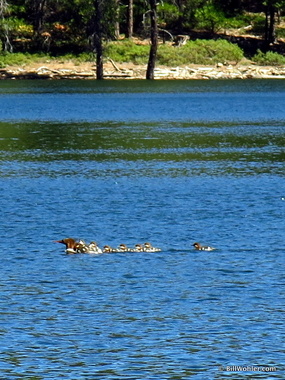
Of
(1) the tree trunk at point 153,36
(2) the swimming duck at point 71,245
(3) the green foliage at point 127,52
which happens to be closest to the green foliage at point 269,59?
(3) the green foliage at point 127,52

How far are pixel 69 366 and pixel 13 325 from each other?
2.61m

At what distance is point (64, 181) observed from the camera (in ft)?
131

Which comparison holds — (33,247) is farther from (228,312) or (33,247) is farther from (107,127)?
(107,127)

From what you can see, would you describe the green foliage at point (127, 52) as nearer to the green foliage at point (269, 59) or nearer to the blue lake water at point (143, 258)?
the green foliage at point (269, 59)

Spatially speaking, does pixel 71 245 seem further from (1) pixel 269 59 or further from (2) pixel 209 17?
(2) pixel 209 17

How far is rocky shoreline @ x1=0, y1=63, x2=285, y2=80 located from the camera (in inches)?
4779

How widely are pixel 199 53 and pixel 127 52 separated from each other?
8712 millimetres

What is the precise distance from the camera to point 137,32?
438 ft

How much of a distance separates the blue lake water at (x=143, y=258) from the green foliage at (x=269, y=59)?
65.2 meters

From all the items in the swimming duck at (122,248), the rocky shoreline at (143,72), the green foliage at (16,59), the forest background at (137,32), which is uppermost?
the swimming duck at (122,248)

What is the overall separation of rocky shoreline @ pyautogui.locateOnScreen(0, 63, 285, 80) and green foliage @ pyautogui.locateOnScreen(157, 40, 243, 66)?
0.92 meters

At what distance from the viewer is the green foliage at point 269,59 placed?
407 feet

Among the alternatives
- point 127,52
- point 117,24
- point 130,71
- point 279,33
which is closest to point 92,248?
point 130,71

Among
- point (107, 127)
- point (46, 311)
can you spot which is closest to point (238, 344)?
point (46, 311)
